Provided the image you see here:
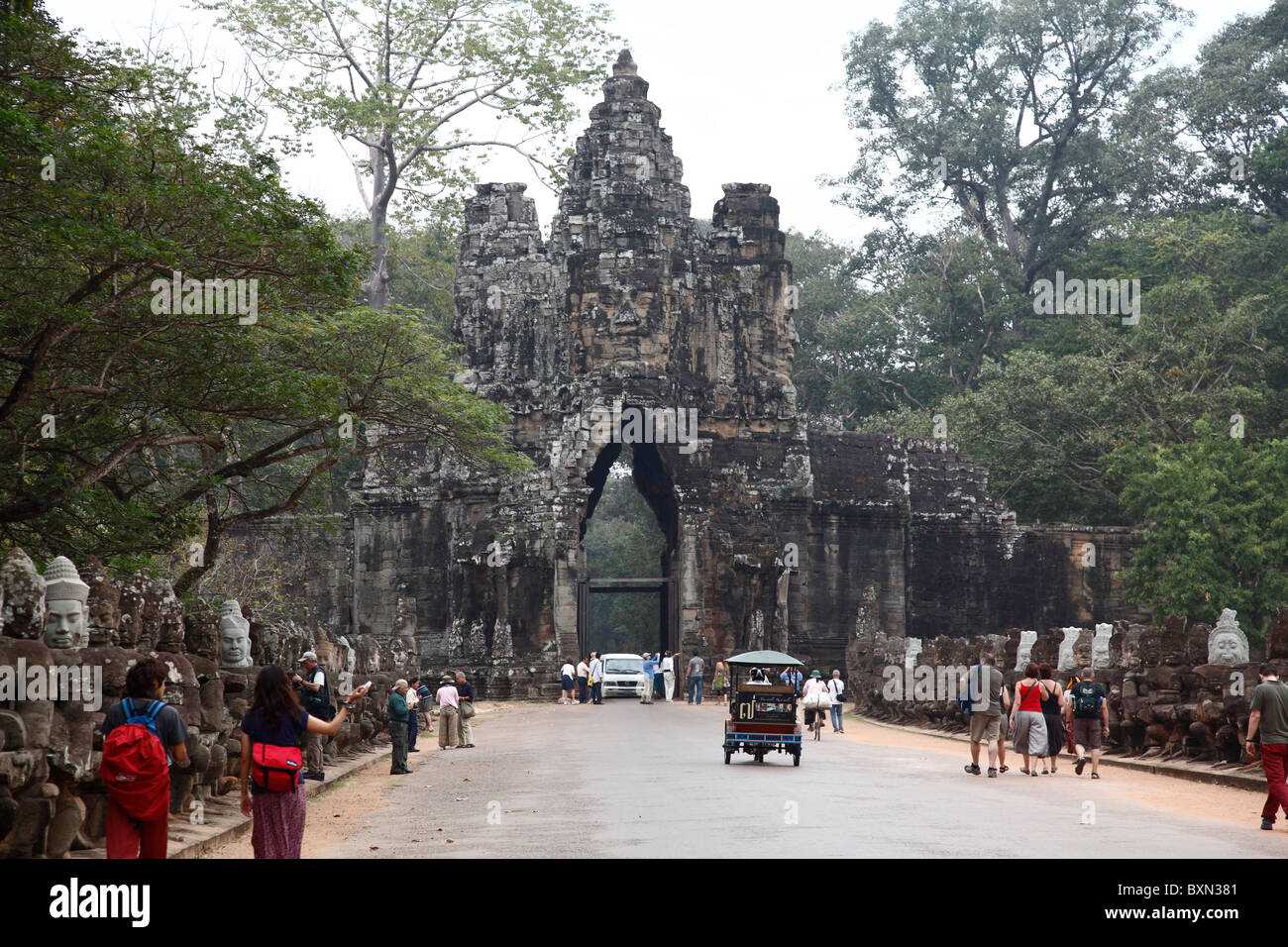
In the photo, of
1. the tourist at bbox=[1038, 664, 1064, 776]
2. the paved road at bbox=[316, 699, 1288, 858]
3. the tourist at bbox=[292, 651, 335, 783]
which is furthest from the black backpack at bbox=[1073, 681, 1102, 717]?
the tourist at bbox=[292, 651, 335, 783]

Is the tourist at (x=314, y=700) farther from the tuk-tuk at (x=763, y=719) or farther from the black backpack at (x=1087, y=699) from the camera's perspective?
the black backpack at (x=1087, y=699)

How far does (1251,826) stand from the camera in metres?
12.0

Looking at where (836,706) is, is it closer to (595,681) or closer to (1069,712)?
(1069,712)

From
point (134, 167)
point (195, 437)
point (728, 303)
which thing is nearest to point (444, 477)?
point (728, 303)

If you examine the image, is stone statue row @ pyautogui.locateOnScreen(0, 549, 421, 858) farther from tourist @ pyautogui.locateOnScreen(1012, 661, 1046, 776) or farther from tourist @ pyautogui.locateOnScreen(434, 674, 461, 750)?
tourist @ pyautogui.locateOnScreen(1012, 661, 1046, 776)

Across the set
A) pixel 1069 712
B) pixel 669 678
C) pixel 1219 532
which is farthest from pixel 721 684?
pixel 1069 712

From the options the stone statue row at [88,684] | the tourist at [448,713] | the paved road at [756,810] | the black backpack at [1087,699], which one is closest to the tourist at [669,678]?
the tourist at [448,713]

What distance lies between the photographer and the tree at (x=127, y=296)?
15.4 meters

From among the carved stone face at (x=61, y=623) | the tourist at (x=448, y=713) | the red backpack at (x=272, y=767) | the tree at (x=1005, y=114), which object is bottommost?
the tourist at (x=448, y=713)

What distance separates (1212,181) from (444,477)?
33161 millimetres

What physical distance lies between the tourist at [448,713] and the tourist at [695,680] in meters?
12.4

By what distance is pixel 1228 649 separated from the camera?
1681cm

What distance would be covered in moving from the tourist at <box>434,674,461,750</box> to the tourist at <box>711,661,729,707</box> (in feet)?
41.9
